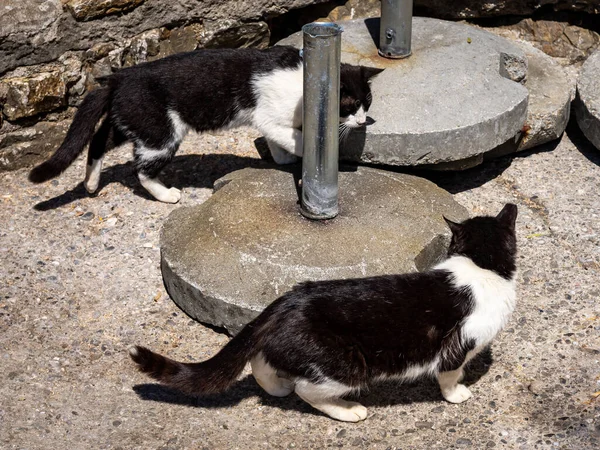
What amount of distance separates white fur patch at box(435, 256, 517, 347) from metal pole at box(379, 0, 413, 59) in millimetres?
2307

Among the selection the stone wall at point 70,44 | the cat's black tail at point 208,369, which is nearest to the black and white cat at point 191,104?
the stone wall at point 70,44

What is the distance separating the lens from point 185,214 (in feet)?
17.3

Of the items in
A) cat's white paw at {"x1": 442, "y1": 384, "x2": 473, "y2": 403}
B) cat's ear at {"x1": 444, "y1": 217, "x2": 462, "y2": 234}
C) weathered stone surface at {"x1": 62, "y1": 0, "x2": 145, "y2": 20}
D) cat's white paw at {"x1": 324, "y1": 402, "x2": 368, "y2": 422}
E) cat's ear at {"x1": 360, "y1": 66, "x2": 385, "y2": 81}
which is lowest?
cat's white paw at {"x1": 442, "y1": 384, "x2": 473, "y2": 403}

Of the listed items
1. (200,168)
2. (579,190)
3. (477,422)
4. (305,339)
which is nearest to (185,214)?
(200,168)

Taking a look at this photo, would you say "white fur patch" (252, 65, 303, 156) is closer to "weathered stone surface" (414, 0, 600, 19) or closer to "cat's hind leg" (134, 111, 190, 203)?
"cat's hind leg" (134, 111, 190, 203)

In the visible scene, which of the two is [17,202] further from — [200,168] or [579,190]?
[579,190]

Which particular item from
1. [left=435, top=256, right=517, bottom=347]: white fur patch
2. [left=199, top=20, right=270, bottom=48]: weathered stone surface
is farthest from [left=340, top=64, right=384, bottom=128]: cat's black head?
[left=435, top=256, right=517, bottom=347]: white fur patch

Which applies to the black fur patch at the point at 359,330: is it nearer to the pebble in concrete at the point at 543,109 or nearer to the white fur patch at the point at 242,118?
the white fur patch at the point at 242,118

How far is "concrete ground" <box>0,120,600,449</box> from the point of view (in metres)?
4.10

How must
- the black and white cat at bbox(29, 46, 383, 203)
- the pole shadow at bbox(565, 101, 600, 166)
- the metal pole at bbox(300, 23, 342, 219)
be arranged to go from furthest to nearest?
the pole shadow at bbox(565, 101, 600, 166)
the black and white cat at bbox(29, 46, 383, 203)
the metal pole at bbox(300, 23, 342, 219)

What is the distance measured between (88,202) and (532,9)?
394cm

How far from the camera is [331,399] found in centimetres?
413

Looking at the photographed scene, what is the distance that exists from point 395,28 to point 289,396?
9.23ft

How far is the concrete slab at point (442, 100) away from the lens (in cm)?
552
